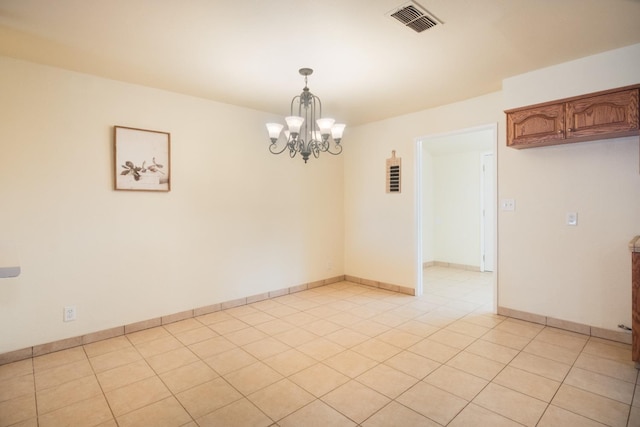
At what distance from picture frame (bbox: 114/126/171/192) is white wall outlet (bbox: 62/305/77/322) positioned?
1.18 m

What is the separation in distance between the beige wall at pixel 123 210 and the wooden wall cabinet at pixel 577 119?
283 cm

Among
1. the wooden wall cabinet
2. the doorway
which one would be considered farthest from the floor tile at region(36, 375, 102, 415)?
the doorway

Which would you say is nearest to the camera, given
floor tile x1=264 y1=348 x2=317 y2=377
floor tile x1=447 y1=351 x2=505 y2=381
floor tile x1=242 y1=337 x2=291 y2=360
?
floor tile x1=447 y1=351 x2=505 y2=381

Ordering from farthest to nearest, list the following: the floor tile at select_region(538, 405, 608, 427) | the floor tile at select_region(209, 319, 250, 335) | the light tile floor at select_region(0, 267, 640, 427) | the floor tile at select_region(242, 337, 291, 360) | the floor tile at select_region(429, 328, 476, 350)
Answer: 1. the floor tile at select_region(209, 319, 250, 335)
2. the floor tile at select_region(429, 328, 476, 350)
3. the floor tile at select_region(242, 337, 291, 360)
4. the light tile floor at select_region(0, 267, 640, 427)
5. the floor tile at select_region(538, 405, 608, 427)

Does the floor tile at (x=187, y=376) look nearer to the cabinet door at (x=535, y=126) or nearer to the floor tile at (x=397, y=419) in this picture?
the floor tile at (x=397, y=419)

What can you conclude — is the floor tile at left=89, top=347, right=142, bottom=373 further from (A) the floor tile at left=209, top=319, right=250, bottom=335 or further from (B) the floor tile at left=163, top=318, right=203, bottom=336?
(A) the floor tile at left=209, top=319, right=250, bottom=335

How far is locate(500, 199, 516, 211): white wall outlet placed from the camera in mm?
3506

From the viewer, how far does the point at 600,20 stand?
2264 millimetres

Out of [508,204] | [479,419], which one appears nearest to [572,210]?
[508,204]

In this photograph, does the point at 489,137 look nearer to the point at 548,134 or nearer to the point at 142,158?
the point at 548,134

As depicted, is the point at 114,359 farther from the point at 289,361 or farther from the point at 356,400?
the point at 356,400

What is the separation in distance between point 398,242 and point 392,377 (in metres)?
2.53

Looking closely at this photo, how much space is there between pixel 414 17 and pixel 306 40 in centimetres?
80

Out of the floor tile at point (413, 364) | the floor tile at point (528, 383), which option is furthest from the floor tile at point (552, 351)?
the floor tile at point (413, 364)
